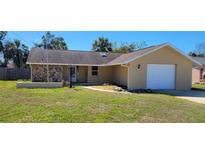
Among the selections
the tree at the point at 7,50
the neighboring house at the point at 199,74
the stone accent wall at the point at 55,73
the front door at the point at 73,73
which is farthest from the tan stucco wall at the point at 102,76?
the tree at the point at 7,50

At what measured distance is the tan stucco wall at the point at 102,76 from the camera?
69.8ft

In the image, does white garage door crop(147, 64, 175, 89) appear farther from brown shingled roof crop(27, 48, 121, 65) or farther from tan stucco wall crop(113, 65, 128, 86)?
brown shingled roof crop(27, 48, 121, 65)

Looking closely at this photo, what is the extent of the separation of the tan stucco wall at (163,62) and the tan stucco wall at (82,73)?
686 centimetres

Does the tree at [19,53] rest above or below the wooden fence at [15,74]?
above

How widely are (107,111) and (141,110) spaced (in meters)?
1.38

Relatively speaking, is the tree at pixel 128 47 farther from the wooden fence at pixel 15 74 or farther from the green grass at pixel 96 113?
the green grass at pixel 96 113

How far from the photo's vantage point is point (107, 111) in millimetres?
8016

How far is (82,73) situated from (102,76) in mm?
2028

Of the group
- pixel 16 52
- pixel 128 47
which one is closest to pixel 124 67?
pixel 16 52
